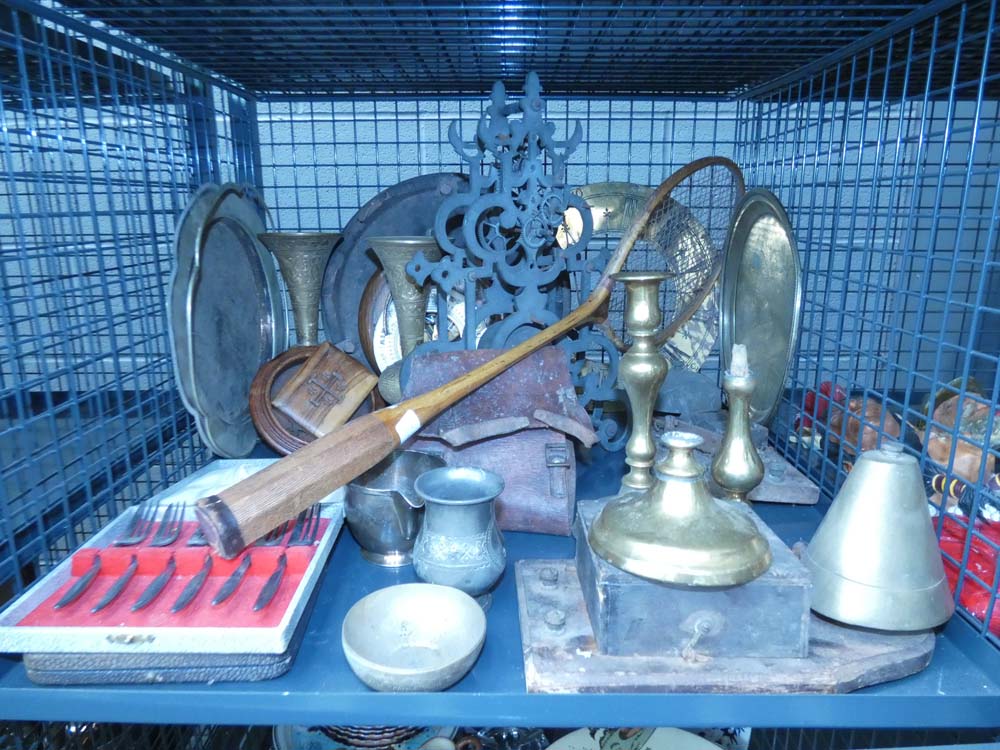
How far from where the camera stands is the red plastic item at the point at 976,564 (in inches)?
31.5

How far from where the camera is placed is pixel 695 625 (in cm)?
73

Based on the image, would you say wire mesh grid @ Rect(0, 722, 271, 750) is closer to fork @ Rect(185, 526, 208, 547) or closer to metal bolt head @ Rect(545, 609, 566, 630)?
fork @ Rect(185, 526, 208, 547)

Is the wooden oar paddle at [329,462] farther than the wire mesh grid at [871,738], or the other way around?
the wire mesh grid at [871,738]

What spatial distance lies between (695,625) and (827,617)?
17 centimetres

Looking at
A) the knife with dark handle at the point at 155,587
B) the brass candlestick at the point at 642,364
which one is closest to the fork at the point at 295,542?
the knife with dark handle at the point at 155,587

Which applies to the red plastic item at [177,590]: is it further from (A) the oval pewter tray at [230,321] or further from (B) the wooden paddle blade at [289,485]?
(A) the oval pewter tray at [230,321]

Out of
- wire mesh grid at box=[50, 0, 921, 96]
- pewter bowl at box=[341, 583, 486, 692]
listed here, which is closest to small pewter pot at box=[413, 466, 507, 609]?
pewter bowl at box=[341, 583, 486, 692]

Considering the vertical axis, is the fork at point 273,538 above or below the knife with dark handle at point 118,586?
above

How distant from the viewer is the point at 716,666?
0.73 m

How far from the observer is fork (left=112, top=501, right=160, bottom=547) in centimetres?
87

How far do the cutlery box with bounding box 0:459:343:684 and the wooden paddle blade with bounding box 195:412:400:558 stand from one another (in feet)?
0.24

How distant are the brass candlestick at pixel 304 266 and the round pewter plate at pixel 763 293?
29.5 inches

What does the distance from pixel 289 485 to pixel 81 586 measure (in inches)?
10.0

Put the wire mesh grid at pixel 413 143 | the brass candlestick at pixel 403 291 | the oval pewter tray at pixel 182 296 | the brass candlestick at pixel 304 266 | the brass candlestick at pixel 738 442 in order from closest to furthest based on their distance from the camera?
the brass candlestick at pixel 738 442, the oval pewter tray at pixel 182 296, the brass candlestick at pixel 403 291, the brass candlestick at pixel 304 266, the wire mesh grid at pixel 413 143
